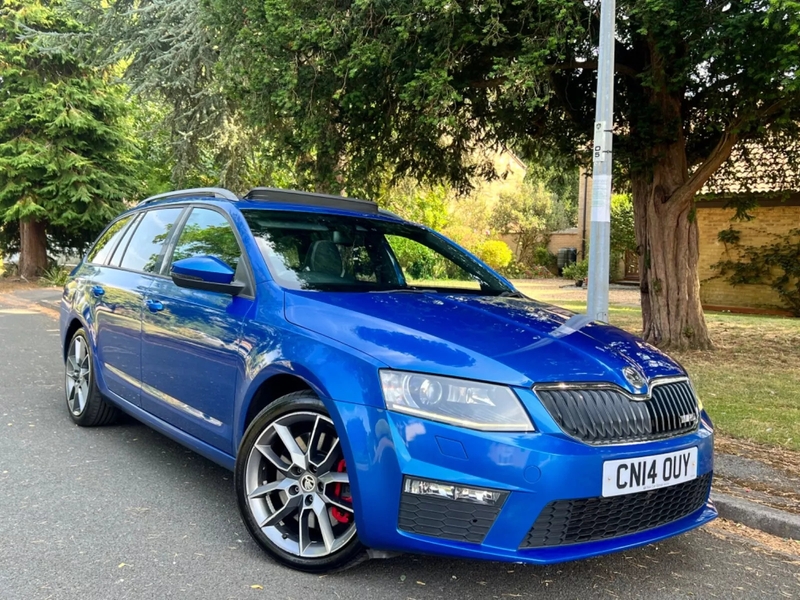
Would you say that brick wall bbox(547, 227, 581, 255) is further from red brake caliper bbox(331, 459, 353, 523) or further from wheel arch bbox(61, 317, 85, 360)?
red brake caliper bbox(331, 459, 353, 523)

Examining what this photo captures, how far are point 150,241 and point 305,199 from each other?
1.24 m

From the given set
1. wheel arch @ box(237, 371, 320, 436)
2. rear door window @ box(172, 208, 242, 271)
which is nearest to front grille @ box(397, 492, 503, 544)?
wheel arch @ box(237, 371, 320, 436)

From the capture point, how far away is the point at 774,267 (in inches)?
637

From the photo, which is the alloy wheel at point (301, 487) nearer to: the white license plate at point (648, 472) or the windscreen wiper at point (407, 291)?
the windscreen wiper at point (407, 291)

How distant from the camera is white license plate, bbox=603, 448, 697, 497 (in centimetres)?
267

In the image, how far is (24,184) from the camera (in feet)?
67.1

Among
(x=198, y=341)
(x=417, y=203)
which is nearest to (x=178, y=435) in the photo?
(x=198, y=341)

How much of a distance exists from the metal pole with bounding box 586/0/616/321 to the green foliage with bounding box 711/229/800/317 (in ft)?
40.4

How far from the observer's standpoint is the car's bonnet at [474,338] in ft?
8.96

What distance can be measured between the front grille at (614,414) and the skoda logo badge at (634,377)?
0.07 meters

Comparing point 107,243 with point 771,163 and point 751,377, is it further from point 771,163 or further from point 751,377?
point 771,163

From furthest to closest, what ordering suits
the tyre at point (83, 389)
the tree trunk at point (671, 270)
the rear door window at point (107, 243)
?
the tree trunk at point (671, 270) → the rear door window at point (107, 243) → the tyre at point (83, 389)

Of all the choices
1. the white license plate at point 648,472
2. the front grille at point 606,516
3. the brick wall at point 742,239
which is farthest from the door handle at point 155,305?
the brick wall at point 742,239

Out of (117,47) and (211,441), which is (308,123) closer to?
(211,441)
